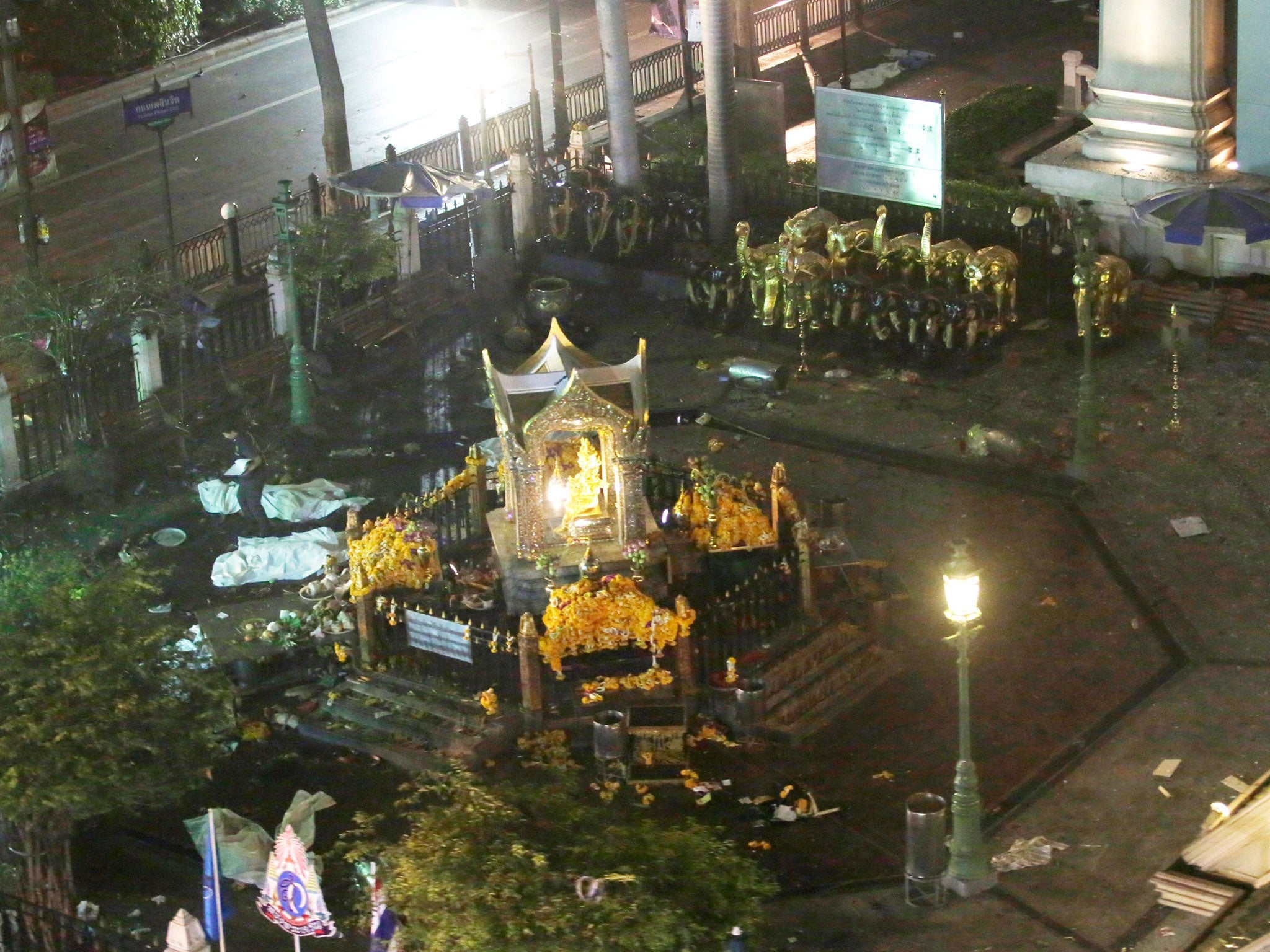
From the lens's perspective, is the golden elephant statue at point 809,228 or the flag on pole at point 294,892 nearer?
the flag on pole at point 294,892

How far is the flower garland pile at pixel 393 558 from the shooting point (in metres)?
22.9

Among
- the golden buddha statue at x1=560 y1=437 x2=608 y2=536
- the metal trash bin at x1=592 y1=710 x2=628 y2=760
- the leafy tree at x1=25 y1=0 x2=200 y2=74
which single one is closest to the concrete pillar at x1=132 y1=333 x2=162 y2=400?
the golden buddha statue at x1=560 y1=437 x2=608 y2=536

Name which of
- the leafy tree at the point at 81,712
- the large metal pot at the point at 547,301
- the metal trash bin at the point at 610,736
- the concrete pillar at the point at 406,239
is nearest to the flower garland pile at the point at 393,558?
the metal trash bin at the point at 610,736

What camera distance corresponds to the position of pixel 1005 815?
66.6ft

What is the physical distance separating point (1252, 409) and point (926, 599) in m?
6.57

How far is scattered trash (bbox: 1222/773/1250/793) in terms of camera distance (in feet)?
66.5

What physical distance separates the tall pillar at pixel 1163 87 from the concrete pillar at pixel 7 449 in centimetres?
1588

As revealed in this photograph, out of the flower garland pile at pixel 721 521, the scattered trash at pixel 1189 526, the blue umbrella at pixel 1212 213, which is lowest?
the scattered trash at pixel 1189 526

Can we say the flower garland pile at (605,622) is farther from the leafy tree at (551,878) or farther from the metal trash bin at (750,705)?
the leafy tree at (551,878)

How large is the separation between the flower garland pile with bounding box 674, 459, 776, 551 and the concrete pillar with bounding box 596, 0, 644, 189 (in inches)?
470

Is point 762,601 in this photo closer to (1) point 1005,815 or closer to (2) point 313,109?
(1) point 1005,815

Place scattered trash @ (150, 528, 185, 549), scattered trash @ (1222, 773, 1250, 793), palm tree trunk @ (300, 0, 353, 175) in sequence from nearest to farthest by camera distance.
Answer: scattered trash @ (1222, 773, 1250, 793)
scattered trash @ (150, 528, 185, 549)
palm tree trunk @ (300, 0, 353, 175)

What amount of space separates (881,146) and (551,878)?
18.0m

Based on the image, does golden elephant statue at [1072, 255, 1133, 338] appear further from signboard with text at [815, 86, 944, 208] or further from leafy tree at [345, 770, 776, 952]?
leafy tree at [345, 770, 776, 952]
